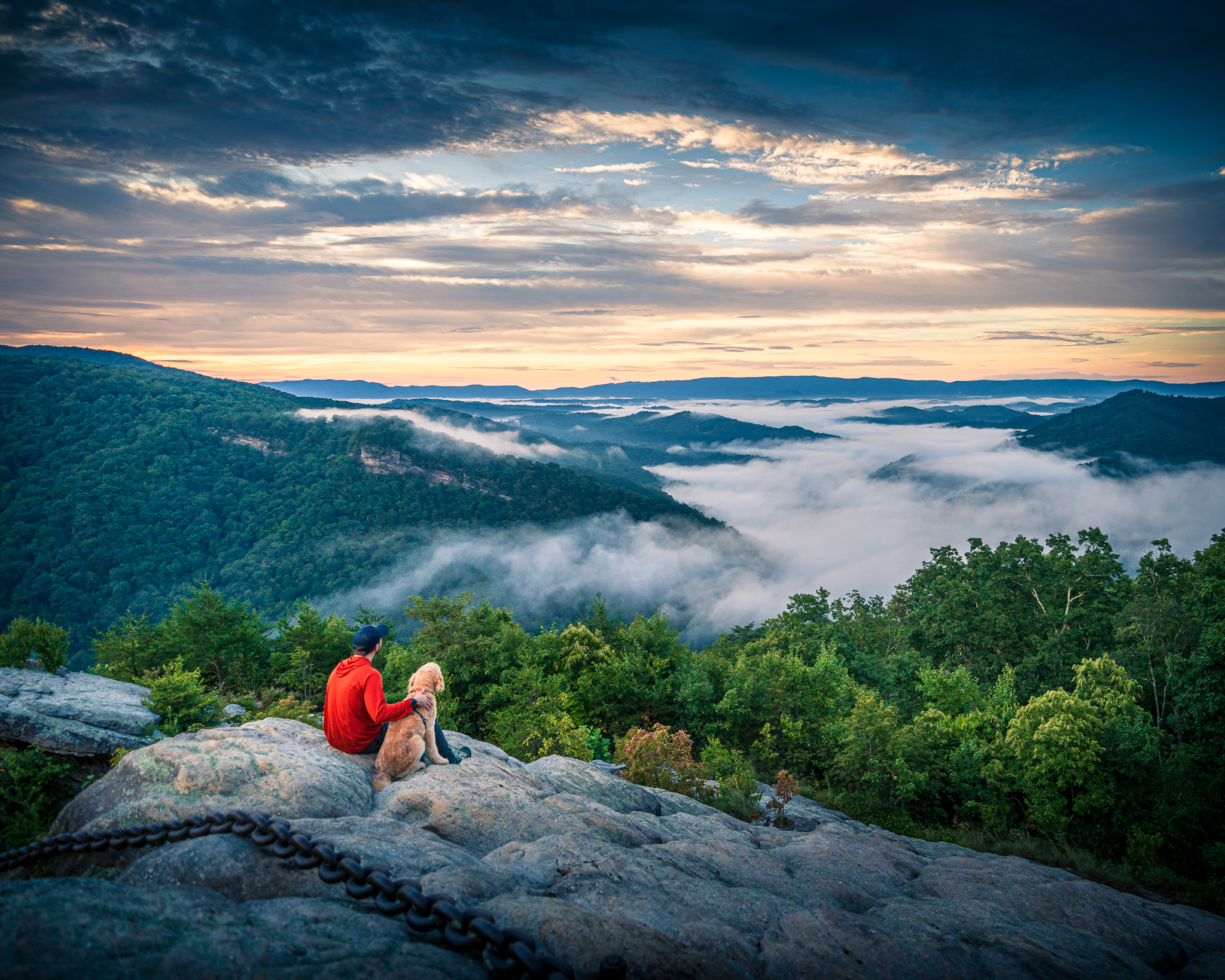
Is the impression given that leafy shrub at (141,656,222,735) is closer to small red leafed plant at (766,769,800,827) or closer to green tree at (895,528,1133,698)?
small red leafed plant at (766,769,800,827)

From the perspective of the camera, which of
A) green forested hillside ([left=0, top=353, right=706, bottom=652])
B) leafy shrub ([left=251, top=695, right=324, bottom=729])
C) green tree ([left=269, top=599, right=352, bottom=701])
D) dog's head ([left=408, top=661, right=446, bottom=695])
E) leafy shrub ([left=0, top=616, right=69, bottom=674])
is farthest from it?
green forested hillside ([left=0, top=353, right=706, bottom=652])

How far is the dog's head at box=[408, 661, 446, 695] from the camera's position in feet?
30.0

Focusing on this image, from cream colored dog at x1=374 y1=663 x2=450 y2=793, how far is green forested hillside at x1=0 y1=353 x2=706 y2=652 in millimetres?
115142

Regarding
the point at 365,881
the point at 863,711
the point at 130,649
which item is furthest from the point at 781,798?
the point at 130,649

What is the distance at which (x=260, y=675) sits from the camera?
27297mm

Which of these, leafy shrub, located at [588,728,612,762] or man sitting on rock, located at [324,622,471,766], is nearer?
man sitting on rock, located at [324,622,471,766]

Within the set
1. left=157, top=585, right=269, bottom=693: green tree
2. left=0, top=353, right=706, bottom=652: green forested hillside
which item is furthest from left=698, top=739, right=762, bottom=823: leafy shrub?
left=0, top=353, right=706, bottom=652: green forested hillside

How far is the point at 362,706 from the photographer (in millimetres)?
8641

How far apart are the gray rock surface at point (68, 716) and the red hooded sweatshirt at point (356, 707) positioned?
181 inches

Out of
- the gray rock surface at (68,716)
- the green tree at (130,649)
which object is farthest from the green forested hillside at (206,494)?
the gray rock surface at (68,716)

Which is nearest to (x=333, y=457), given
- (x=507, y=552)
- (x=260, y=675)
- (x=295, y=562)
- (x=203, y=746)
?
(x=295, y=562)

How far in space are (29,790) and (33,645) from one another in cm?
1811

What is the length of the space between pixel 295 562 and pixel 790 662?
116373 mm

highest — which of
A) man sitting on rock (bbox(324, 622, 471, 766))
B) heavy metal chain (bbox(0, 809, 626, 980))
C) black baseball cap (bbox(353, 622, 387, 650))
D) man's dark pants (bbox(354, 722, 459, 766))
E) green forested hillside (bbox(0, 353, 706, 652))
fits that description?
black baseball cap (bbox(353, 622, 387, 650))
